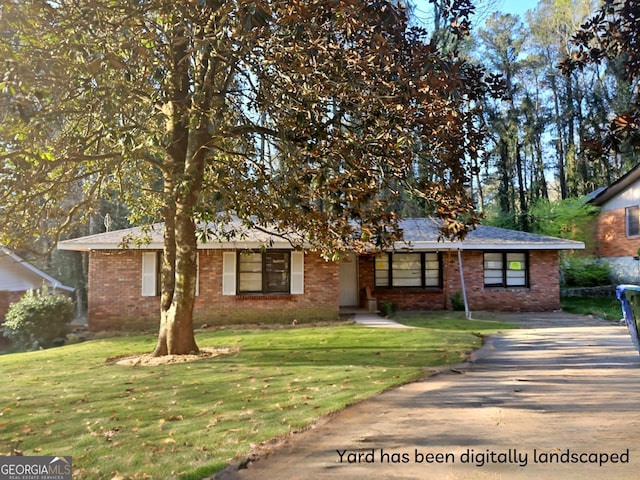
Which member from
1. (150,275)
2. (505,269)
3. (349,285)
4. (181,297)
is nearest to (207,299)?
(150,275)

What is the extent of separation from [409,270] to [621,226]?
40.5 feet

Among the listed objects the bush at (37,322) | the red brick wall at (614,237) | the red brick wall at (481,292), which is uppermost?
the red brick wall at (614,237)

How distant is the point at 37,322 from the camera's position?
17.0m

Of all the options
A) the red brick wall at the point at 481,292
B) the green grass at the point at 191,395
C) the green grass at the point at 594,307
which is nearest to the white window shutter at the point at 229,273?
the green grass at the point at 191,395

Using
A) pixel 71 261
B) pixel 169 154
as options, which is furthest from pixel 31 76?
pixel 71 261

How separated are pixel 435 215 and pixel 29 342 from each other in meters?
14.9

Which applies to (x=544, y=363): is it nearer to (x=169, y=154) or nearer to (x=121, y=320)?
(x=169, y=154)

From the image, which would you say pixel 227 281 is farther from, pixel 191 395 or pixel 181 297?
pixel 191 395

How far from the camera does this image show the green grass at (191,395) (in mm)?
4742

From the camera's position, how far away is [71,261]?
33.7 meters

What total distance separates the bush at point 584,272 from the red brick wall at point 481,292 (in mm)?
6376

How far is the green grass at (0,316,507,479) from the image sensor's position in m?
4.74

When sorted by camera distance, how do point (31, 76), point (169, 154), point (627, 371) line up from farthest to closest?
point (169, 154) → point (627, 371) → point (31, 76)

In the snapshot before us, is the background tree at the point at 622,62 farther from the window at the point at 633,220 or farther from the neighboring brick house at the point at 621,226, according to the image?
the window at the point at 633,220
